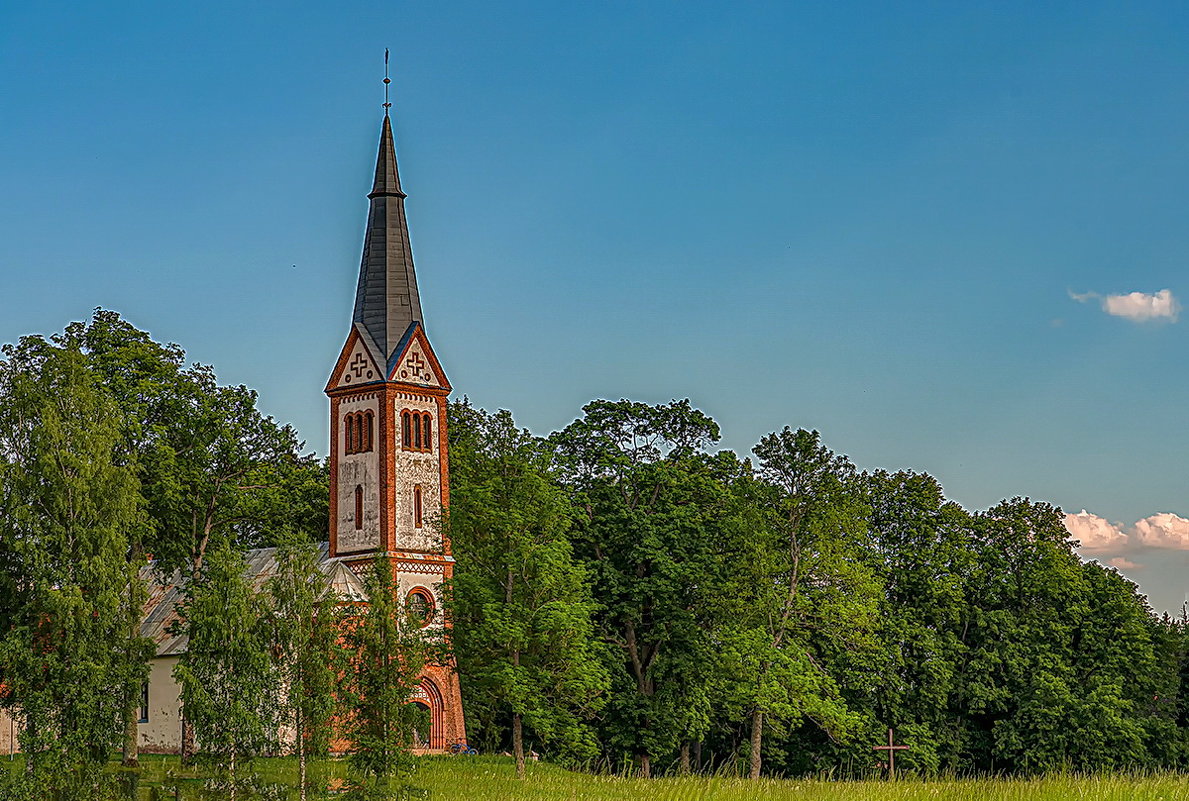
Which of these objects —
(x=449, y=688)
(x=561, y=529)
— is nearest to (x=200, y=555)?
(x=449, y=688)

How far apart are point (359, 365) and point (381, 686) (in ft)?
73.1

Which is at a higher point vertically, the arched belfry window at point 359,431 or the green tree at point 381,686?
the arched belfry window at point 359,431

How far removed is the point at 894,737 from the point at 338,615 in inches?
1067

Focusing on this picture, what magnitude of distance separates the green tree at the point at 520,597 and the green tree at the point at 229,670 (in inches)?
A: 403

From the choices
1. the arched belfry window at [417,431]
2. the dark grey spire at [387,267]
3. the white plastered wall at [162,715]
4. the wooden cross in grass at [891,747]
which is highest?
the dark grey spire at [387,267]

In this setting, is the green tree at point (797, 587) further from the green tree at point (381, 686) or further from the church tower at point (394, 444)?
the green tree at point (381, 686)

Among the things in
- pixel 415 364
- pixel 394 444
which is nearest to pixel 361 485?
pixel 394 444

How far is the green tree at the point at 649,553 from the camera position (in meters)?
53.3

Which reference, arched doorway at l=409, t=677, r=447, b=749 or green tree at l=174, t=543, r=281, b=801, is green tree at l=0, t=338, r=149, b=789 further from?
arched doorway at l=409, t=677, r=447, b=749

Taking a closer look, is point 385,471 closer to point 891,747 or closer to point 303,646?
point 303,646

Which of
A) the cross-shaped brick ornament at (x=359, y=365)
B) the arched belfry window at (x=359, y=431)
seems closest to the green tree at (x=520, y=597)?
the arched belfry window at (x=359, y=431)

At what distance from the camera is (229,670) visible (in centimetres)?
3488

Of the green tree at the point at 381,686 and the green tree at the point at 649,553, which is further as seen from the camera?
the green tree at the point at 649,553

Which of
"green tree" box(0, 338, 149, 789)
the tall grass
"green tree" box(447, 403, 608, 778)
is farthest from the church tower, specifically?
the tall grass
